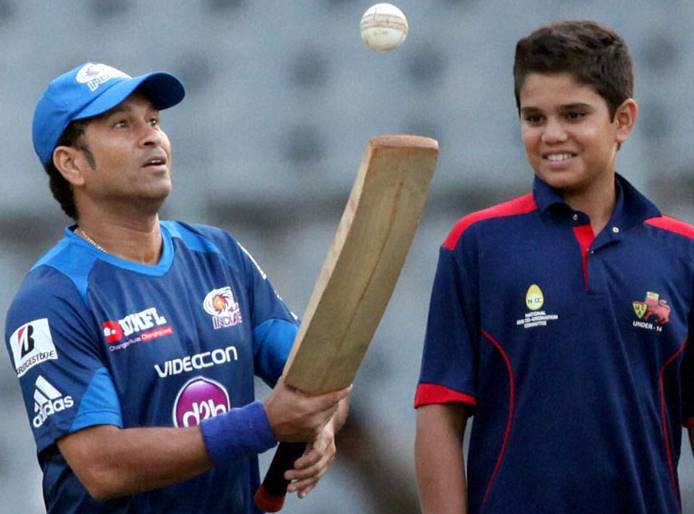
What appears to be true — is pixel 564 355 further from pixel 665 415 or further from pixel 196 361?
pixel 196 361

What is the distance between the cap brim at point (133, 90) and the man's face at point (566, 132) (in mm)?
628

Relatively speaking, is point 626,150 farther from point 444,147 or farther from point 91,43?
point 91,43

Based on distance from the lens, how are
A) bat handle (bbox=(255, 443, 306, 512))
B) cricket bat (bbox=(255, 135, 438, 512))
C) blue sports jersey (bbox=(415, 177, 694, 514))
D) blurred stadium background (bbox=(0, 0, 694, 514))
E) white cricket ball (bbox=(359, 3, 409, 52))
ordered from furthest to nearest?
blurred stadium background (bbox=(0, 0, 694, 514))
white cricket ball (bbox=(359, 3, 409, 52))
bat handle (bbox=(255, 443, 306, 512))
blue sports jersey (bbox=(415, 177, 694, 514))
cricket bat (bbox=(255, 135, 438, 512))

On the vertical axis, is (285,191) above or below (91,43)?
below

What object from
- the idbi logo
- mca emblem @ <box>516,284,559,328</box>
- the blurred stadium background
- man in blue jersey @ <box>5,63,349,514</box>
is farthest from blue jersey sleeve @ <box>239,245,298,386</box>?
the blurred stadium background

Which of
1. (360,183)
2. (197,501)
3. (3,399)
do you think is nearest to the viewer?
(360,183)

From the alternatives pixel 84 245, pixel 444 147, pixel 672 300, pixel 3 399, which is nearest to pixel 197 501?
pixel 84 245

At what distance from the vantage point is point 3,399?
3.41m

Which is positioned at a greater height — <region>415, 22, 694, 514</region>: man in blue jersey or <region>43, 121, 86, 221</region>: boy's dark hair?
<region>43, 121, 86, 221</region>: boy's dark hair

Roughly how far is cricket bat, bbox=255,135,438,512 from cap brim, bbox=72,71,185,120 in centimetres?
52

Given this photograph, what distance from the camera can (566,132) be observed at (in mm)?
2211

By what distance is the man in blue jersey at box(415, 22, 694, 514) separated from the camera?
6.99ft

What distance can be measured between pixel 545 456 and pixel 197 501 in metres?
0.57

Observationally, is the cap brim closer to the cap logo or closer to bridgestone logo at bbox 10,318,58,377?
the cap logo
